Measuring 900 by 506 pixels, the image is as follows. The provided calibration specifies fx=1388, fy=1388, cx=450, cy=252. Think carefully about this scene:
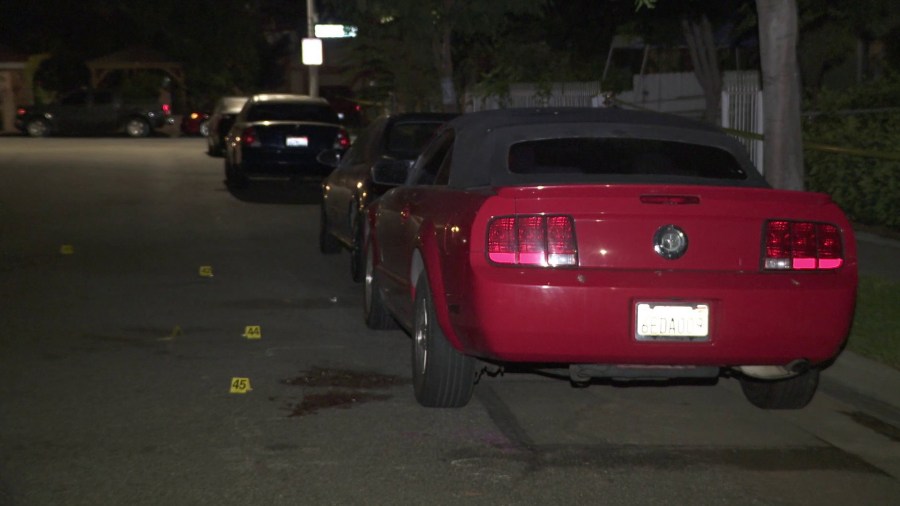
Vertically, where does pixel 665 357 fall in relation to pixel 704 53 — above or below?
below

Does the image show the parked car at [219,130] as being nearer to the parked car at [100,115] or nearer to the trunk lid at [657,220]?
the parked car at [100,115]

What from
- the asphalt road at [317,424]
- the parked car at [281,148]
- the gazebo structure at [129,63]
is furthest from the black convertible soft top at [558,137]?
the gazebo structure at [129,63]

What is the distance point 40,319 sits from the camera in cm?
1049

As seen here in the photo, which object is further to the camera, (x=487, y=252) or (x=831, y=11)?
(x=831, y=11)

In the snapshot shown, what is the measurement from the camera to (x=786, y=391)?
7.57 m

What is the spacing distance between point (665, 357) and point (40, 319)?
5662 mm

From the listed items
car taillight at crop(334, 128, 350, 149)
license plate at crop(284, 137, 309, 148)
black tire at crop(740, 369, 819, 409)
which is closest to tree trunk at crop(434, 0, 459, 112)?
car taillight at crop(334, 128, 350, 149)

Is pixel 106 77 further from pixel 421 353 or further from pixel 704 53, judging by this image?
pixel 421 353

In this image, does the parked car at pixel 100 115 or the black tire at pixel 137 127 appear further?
the black tire at pixel 137 127

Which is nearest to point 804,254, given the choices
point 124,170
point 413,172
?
point 413,172

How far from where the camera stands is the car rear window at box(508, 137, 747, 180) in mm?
7957

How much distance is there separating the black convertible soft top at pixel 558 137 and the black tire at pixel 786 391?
3.54 feet

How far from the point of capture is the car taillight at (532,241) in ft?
21.5

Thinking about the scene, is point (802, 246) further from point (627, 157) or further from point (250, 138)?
point (250, 138)
